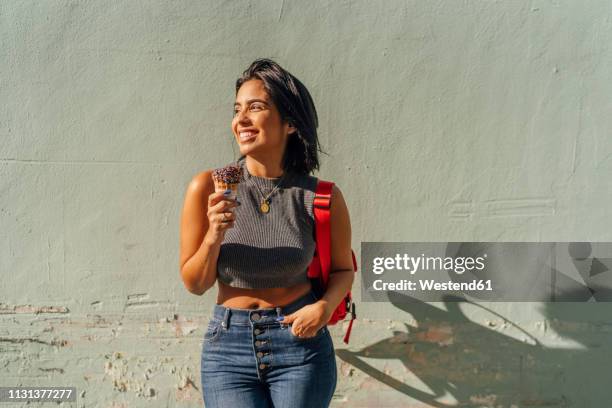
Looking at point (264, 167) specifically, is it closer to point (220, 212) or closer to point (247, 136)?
point (247, 136)

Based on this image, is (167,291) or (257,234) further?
(167,291)

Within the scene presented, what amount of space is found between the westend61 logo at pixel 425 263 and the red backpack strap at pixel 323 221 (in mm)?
935

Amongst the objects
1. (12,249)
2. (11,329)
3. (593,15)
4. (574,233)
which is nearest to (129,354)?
(11,329)

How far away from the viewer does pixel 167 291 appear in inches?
118

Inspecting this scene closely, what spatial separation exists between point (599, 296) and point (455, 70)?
61.5 inches

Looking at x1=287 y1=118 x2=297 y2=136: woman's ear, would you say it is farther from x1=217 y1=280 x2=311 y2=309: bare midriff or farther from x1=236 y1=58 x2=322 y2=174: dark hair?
x1=217 y1=280 x2=311 y2=309: bare midriff

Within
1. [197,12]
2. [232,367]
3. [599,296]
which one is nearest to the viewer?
[232,367]

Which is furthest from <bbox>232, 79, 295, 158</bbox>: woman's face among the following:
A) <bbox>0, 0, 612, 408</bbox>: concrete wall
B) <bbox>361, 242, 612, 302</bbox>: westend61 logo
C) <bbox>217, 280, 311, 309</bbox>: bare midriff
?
<bbox>361, 242, 612, 302</bbox>: westend61 logo

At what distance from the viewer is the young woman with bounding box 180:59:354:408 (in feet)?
6.45

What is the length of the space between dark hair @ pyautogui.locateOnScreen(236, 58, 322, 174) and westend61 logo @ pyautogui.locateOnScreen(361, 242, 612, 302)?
0.97 metres

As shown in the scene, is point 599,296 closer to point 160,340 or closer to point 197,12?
point 160,340

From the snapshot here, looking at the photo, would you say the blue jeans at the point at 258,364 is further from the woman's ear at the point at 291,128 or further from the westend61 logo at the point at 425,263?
the westend61 logo at the point at 425,263

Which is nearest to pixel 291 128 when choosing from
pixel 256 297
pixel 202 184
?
pixel 202 184

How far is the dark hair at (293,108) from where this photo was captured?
2076 millimetres
